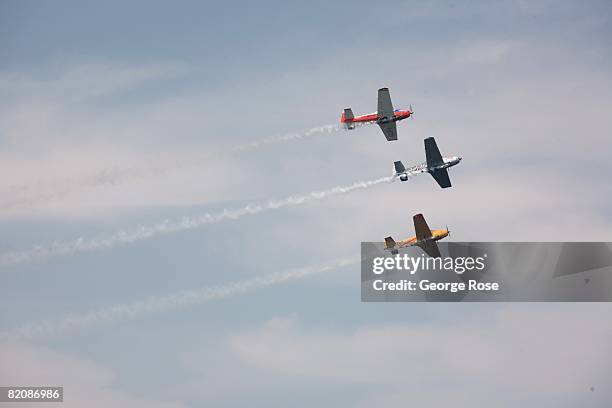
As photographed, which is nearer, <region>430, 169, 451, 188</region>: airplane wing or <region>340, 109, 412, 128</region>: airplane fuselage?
<region>340, 109, 412, 128</region>: airplane fuselage

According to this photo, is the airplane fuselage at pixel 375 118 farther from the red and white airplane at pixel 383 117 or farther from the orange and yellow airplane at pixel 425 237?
the orange and yellow airplane at pixel 425 237

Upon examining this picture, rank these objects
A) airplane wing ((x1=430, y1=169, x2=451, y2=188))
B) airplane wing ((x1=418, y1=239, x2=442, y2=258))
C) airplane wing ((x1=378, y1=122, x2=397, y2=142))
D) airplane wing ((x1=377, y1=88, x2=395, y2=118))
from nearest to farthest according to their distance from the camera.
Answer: airplane wing ((x1=377, y1=88, x2=395, y2=118)) < airplane wing ((x1=378, y1=122, x2=397, y2=142)) < airplane wing ((x1=418, y1=239, x2=442, y2=258)) < airplane wing ((x1=430, y1=169, x2=451, y2=188))

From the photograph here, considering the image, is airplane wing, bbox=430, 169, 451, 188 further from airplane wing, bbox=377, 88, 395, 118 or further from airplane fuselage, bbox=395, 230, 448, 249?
airplane wing, bbox=377, 88, 395, 118

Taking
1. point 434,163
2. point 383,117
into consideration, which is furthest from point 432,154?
point 383,117

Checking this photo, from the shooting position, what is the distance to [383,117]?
135625 mm

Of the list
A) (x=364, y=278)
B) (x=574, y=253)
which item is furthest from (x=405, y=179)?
(x=574, y=253)

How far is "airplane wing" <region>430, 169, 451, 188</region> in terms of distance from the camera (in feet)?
468

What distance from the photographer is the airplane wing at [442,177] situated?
142m

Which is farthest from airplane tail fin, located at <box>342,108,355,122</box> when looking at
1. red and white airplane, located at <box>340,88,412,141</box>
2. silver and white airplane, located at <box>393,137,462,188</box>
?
silver and white airplane, located at <box>393,137,462,188</box>

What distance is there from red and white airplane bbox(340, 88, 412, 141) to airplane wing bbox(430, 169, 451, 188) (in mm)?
9238

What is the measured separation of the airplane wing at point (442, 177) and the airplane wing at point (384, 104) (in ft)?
38.6

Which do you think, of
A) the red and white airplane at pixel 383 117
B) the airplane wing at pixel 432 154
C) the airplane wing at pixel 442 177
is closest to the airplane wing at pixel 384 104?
the red and white airplane at pixel 383 117

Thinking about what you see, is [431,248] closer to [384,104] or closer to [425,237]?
[425,237]

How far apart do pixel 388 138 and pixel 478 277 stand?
21.4 m
